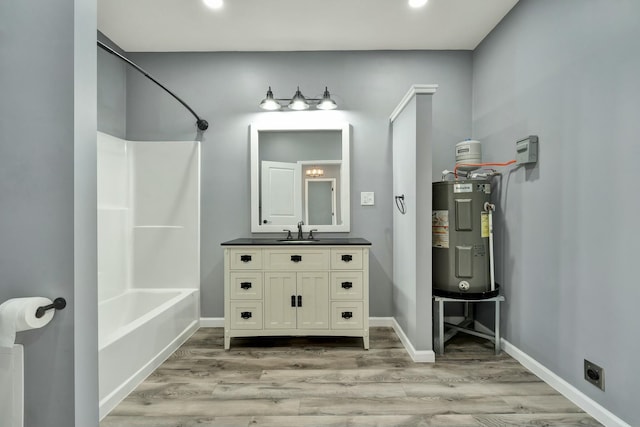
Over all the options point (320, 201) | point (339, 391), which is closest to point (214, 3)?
point (320, 201)

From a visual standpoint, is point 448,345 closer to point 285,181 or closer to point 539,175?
point 539,175

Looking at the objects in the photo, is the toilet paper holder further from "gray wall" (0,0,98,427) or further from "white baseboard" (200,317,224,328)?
"white baseboard" (200,317,224,328)

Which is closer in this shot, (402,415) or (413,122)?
(402,415)

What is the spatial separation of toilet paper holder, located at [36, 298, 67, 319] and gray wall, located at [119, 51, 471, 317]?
2.20 metres

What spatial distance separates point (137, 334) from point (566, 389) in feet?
8.81

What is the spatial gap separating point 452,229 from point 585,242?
32.7 inches

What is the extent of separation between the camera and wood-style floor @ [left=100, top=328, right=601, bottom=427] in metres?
1.70

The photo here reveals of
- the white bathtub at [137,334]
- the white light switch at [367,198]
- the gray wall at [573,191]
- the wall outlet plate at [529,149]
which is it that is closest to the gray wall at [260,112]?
the white light switch at [367,198]

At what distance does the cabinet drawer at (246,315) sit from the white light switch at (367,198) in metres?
1.37

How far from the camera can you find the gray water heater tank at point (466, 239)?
2438 mm

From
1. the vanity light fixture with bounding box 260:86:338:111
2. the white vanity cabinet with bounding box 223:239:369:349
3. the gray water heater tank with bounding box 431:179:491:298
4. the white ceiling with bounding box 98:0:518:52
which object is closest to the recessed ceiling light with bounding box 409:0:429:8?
the white ceiling with bounding box 98:0:518:52

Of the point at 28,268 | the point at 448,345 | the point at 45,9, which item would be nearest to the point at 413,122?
the point at 448,345

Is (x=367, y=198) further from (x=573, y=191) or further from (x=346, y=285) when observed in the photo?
(x=573, y=191)

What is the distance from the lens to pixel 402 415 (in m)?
1.73
